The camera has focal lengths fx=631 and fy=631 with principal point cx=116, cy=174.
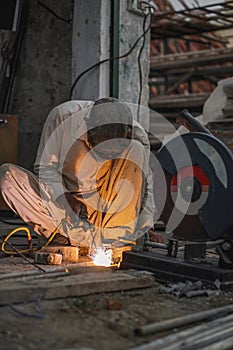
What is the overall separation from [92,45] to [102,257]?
2.87m

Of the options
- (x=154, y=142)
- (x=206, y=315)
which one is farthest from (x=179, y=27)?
(x=206, y=315)

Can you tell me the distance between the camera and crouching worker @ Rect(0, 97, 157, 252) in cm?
500

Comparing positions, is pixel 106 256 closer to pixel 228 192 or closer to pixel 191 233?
pixel 191 233

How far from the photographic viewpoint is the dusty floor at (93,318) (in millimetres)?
2770

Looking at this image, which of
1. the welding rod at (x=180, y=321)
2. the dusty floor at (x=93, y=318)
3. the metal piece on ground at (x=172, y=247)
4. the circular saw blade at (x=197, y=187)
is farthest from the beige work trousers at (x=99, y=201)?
the welding rod at (x=180, y=321)

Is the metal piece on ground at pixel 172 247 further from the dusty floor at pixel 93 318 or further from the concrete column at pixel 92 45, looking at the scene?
the concrete column at pixel 92 45

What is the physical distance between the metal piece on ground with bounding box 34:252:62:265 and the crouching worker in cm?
39

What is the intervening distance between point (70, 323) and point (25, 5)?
5.35 meters

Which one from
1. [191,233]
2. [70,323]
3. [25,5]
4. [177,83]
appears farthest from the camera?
[177,83]

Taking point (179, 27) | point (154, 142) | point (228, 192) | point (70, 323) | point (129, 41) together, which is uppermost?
point (179, 27)

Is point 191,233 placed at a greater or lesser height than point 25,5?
lesser

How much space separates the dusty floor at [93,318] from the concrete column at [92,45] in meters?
3.32

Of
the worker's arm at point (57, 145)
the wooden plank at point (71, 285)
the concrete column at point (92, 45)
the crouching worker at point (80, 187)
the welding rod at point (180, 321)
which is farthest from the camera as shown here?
the concrete column at point (92, 45)

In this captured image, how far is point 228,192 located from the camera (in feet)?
12.4
